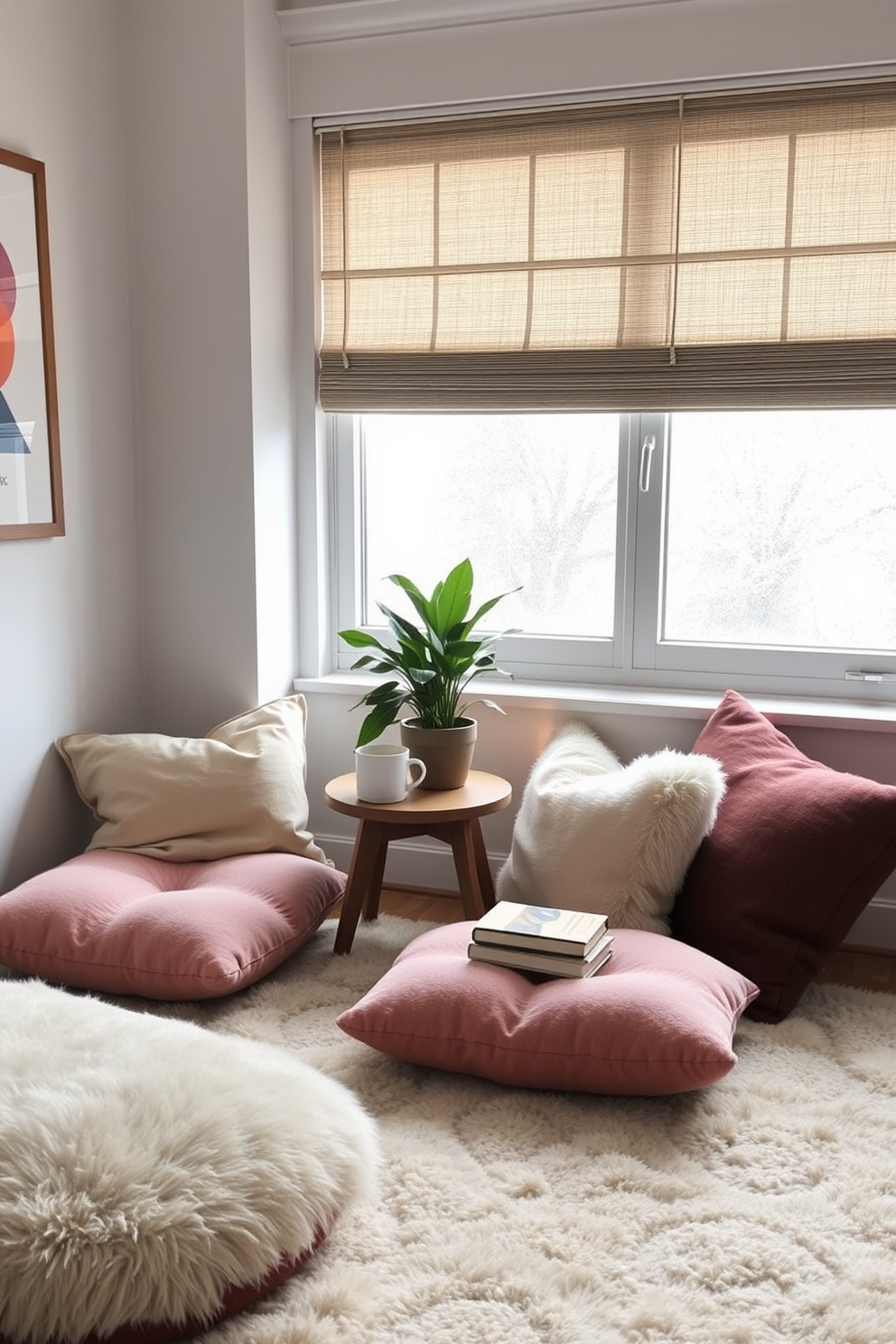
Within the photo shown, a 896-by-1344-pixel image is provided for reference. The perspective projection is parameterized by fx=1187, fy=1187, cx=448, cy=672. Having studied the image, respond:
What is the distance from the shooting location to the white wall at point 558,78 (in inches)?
103

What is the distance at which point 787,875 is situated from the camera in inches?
91.6

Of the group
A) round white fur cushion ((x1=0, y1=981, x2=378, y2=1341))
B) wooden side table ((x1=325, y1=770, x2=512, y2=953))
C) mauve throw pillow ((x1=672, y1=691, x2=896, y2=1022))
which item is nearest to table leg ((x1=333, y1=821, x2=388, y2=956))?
wooden side table ((x1=325, y1=770, x2=512, y2=953))

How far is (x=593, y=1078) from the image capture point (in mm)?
1952

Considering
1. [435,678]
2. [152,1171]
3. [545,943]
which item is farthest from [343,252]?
[152,1171]

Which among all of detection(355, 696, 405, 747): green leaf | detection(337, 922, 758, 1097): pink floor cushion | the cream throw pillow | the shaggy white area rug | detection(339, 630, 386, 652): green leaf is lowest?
the shaggy white area rug

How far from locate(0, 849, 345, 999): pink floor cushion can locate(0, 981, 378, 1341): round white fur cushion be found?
480 millimetres

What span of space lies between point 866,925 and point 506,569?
1248mm

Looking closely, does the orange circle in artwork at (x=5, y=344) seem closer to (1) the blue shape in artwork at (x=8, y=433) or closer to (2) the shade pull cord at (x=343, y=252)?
(1) the blue shape in artwork at (x=8, y=433)

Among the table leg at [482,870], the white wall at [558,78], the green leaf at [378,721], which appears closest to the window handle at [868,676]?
the white wall at [558,78]

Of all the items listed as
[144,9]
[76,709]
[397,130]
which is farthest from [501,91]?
[76,709]

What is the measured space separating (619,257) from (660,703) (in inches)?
42.3

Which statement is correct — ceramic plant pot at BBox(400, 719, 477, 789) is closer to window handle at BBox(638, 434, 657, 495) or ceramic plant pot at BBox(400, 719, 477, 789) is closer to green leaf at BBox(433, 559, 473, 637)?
green leaf at BBox(433, 559, 473, 637)

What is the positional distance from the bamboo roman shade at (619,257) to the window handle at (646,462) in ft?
0.35

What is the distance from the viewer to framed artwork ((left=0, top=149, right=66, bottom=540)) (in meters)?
2.57
